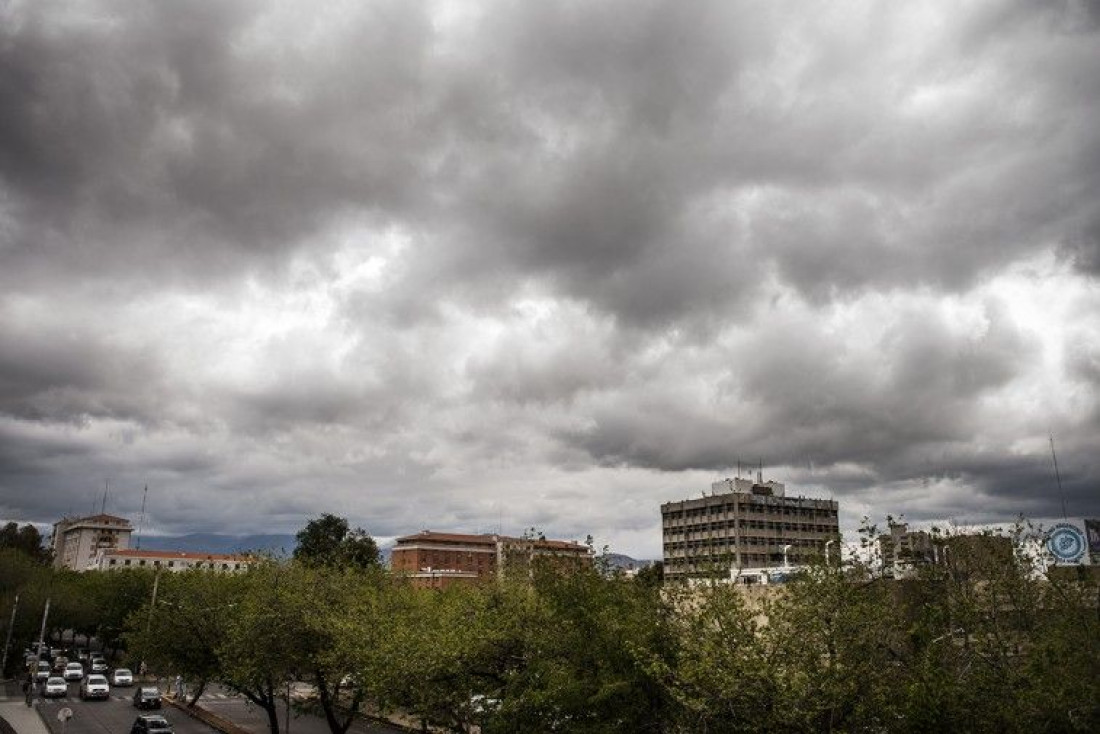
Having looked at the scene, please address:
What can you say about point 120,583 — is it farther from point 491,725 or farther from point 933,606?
point 933,606

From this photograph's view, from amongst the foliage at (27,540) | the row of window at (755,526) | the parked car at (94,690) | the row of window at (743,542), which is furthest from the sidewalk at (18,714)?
the row of window at (755,526)

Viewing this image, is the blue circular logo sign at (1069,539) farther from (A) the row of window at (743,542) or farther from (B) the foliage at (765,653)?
(A) the row of window at (743,542)

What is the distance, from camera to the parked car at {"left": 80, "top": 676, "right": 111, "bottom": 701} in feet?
214

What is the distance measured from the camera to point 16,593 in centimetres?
7806

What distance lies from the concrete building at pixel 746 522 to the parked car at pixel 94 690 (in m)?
Result: 102

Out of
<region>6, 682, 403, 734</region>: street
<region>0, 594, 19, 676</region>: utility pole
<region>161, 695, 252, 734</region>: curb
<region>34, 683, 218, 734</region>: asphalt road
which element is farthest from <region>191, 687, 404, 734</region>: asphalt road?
<region>0, 594, 19, 676</region>: utility pole

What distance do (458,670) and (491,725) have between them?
2.54 metres

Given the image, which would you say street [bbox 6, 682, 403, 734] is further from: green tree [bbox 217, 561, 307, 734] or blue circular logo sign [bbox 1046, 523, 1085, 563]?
blue circular logo sign [bbox 1046, 523, 1085, 563]

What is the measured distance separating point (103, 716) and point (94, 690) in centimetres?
908

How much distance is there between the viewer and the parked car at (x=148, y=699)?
6116 centimetres

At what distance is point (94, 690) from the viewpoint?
2569 inches

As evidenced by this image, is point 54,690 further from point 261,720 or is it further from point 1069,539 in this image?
point 1069,539

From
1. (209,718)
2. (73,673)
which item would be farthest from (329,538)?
(209,718)

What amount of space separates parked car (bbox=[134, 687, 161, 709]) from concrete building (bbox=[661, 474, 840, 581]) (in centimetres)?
10204
